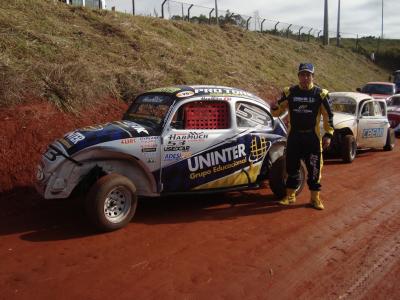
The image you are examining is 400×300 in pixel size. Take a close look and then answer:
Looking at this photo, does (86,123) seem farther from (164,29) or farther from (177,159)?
(164,29)

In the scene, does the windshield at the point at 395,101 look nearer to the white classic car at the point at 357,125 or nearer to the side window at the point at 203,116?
the white classic car at the point at 357,125

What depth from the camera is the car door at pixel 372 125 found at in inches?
457

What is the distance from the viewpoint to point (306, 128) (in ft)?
22.6

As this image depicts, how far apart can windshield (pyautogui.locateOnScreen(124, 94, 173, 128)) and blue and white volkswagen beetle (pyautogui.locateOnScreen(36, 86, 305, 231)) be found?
2cm

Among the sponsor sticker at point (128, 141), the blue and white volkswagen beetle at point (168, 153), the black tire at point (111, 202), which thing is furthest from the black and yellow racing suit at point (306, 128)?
the black tire at point (111, 202)

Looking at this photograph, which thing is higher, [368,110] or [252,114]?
[252,114]

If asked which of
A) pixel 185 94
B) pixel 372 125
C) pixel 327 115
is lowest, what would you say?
pixel 372 125

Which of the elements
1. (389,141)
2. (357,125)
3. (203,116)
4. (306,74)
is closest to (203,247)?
(203,116)

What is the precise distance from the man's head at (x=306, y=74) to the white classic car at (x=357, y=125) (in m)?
4.28

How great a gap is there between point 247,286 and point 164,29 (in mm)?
16355

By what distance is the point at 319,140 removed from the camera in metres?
6.96

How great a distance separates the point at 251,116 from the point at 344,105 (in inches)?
225

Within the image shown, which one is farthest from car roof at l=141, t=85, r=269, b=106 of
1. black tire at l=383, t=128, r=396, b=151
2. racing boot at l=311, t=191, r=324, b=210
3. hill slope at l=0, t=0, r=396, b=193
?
black tire at l=383, t=128, r=396, b=151

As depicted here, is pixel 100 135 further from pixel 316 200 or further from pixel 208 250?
pixel 316 200
